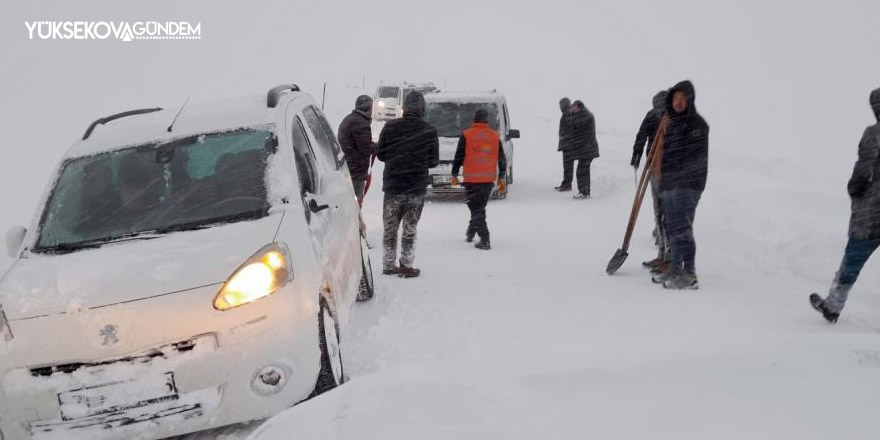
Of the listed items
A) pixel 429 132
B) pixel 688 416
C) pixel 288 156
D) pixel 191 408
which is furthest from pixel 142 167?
pixel 688 416

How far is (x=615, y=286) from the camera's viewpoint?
685 cm

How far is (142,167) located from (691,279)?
491 centimetres

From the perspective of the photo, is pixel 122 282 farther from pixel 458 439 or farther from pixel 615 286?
pixel 615 286

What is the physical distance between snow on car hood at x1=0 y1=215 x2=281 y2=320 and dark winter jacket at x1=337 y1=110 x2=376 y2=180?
4.38 metres

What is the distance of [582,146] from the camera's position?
13.4 m

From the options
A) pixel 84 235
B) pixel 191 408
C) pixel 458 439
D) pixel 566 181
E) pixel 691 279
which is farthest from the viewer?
pixel 566 181

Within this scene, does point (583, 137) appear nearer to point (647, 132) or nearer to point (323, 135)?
point (647, 132)

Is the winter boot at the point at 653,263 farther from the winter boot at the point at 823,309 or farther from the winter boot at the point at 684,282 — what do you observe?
the winter boot at the point at 823,309

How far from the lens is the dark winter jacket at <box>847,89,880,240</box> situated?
5074 millimetres

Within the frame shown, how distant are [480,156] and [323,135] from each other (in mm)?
3194

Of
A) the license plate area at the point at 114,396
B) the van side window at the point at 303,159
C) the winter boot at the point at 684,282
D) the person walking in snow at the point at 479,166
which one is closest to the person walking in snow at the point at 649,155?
the winter boot at the point at 684,282

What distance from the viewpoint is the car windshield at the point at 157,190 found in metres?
4.09

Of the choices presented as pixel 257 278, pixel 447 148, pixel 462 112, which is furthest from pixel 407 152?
pixel 462 112

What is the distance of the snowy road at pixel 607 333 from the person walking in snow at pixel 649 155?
0.28 meters
